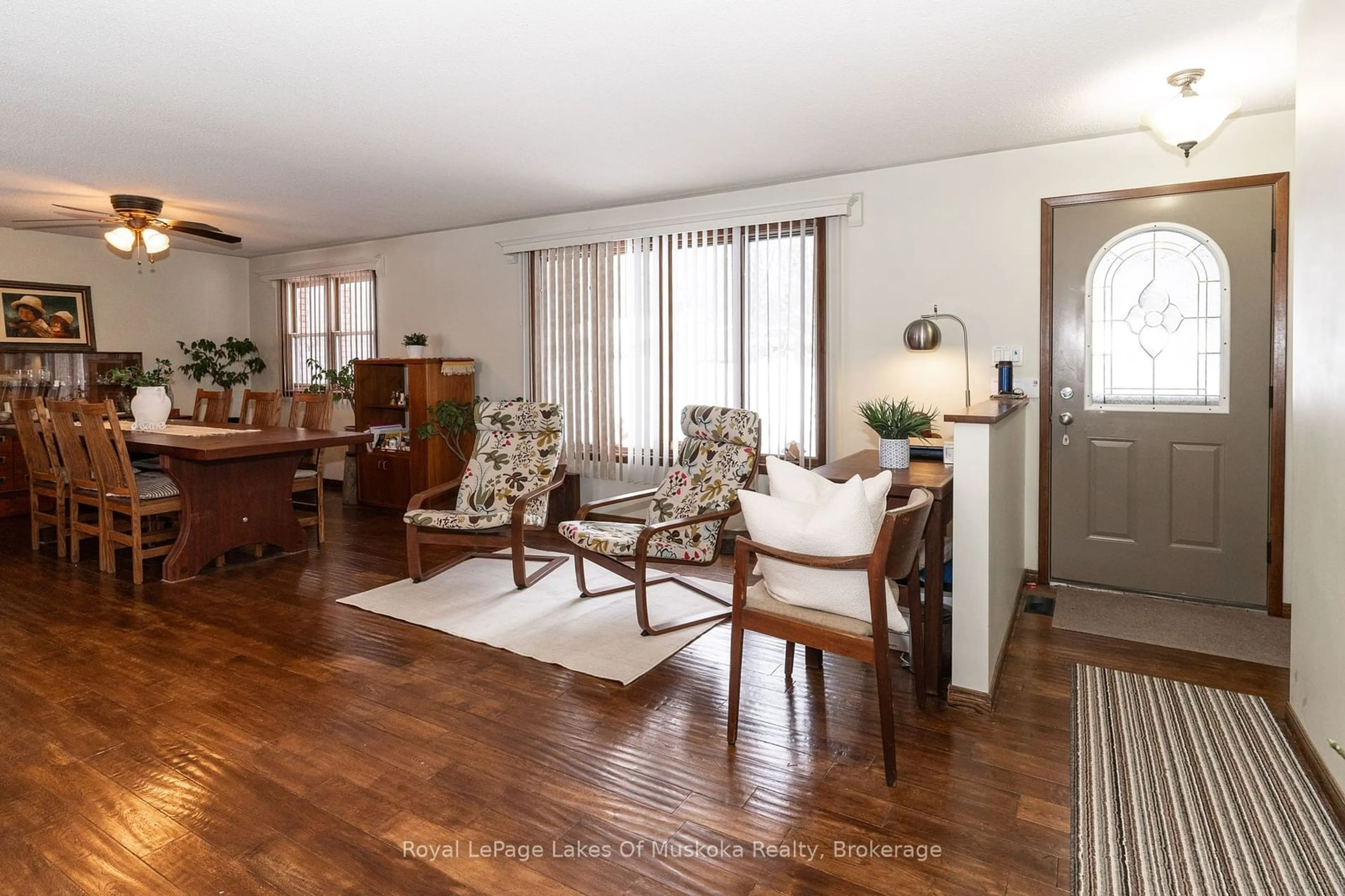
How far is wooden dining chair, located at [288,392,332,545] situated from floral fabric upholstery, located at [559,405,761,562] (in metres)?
2.29

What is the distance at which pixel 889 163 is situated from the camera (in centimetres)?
461

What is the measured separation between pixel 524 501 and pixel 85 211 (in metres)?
3.70

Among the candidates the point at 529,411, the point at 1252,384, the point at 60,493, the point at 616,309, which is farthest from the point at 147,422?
the point at 1252,384

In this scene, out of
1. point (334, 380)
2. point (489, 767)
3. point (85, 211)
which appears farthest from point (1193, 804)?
point (334, 380)

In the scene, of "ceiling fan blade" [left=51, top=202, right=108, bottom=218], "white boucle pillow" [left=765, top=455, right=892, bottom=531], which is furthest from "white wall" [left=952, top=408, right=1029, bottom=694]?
"ceiling fan blade" [left=51, top=202, right=108, bottom=218]

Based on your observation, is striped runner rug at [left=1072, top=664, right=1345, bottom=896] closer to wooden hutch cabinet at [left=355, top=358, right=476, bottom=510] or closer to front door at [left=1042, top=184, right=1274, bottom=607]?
front door at [left=1042, top=184, right=1274, bottom=607]

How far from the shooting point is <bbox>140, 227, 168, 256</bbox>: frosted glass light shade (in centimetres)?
519

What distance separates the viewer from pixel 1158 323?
4008 mm

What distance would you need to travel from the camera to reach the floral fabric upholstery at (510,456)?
461 centimetres

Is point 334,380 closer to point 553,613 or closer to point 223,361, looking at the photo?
point 223,361

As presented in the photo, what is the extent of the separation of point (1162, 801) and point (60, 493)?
608cm

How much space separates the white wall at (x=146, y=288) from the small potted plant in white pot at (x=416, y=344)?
2156 mm

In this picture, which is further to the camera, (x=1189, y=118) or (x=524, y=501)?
(x=524, y=501)

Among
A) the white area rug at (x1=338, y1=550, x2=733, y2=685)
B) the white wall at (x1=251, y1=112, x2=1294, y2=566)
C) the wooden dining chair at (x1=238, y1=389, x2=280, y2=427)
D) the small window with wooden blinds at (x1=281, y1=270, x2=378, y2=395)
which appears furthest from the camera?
the small window with wooden blinds at (x1=281, y1=270, x2=378, y2=395)
